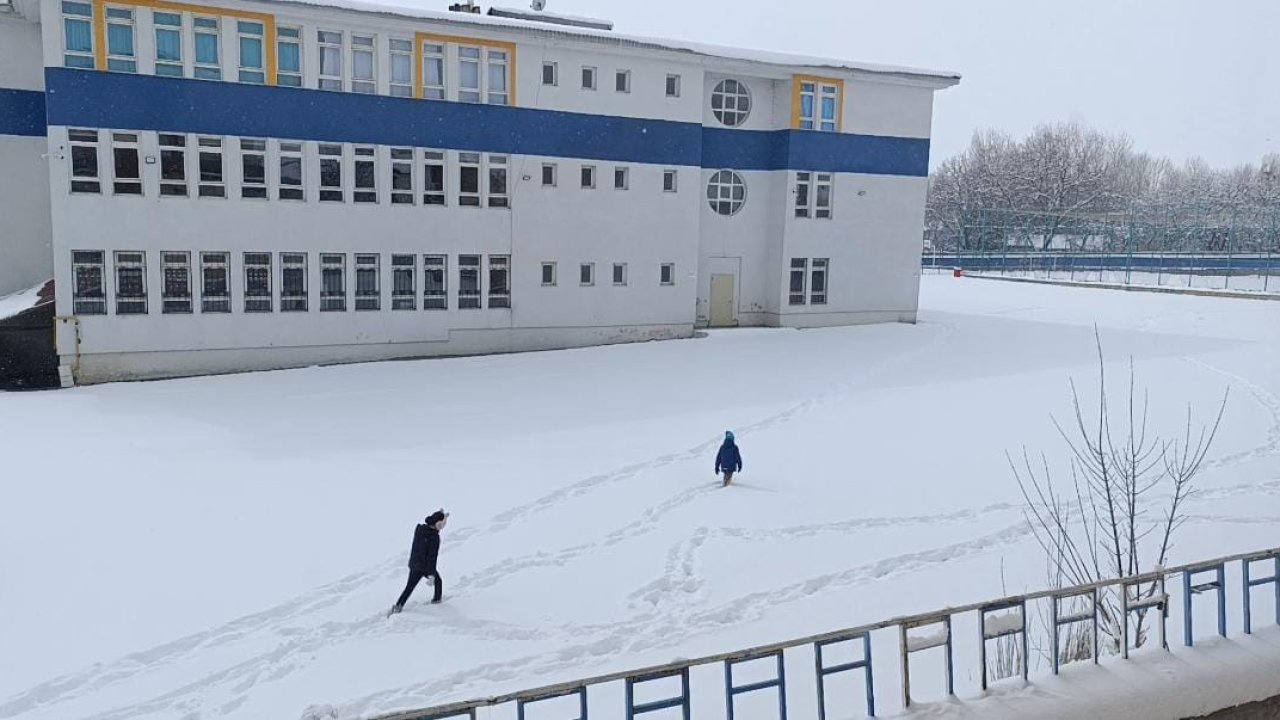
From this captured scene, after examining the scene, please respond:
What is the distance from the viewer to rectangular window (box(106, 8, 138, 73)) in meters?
20.2

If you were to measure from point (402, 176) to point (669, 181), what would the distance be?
6.94 metres

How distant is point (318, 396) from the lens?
1962 centimetres

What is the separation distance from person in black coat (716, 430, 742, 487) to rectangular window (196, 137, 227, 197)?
13511mm

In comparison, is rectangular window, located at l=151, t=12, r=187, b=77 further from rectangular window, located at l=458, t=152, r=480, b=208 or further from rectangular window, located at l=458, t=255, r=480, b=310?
rectangular window, located at l=458, t=255, r=480, b=310

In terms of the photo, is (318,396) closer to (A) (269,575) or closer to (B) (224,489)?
(B) (224,489)

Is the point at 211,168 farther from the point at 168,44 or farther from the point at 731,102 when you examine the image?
the point at 731,102

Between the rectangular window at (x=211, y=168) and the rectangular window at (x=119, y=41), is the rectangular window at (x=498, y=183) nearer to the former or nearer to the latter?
the rectangular window at (x=211, y=168)

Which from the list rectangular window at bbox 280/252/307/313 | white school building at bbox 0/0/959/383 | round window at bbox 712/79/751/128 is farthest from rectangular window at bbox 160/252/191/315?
round window at bbox 712/79/751/128

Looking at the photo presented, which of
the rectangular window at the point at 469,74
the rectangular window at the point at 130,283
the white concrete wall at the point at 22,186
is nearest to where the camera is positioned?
the rectangular window at the point at 130,283

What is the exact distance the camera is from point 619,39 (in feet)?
80.0

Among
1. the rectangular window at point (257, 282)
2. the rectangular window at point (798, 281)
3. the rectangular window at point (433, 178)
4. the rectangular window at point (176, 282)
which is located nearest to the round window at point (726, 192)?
the rectangular window at point (798, 281)

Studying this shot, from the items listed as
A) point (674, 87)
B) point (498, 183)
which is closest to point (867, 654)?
point (498, 183)

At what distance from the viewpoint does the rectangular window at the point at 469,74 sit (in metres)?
23.4

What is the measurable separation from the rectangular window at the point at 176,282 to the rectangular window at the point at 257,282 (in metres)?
1.16
